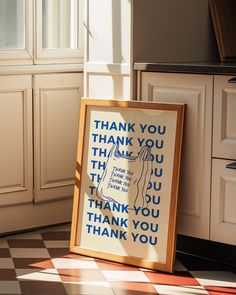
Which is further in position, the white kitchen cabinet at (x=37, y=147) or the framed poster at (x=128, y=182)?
the white kitchen cabinet at (x=37, y=147)

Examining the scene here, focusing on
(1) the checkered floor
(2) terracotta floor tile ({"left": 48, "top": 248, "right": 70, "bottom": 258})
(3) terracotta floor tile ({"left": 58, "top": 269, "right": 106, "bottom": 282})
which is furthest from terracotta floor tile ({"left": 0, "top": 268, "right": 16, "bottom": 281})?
(2) terracotta floor tile ({"left": 48, "top": 248, "right": 70, "bottom": 258})

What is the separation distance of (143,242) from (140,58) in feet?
3.04

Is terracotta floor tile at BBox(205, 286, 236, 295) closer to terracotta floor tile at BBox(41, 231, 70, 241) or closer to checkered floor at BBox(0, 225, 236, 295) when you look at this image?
checkered floor at BBox(0, 225, 236, 295)

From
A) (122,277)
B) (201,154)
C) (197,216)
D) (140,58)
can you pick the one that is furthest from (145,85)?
(122,277)

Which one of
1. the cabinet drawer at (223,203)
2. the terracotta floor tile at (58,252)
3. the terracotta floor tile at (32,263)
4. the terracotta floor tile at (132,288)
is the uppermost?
the cabinet drawer at (223,203)

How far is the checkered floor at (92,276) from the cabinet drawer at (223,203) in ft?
0.63

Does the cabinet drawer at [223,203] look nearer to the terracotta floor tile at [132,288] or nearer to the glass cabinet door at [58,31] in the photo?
the terracotta floor tile at [132,288]

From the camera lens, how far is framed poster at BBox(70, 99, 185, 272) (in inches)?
142

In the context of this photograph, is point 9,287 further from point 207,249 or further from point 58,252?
point 207,249

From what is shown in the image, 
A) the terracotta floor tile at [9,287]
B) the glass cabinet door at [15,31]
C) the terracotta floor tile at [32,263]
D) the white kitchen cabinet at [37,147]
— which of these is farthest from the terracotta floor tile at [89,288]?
the glass cabinet door at [15,31]

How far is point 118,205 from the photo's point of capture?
3756 mm

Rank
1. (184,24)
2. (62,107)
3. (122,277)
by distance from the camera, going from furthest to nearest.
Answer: (62,107), (184,24), (122,277)

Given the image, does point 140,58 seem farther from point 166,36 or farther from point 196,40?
point 196,40

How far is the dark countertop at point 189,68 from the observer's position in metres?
3.45
